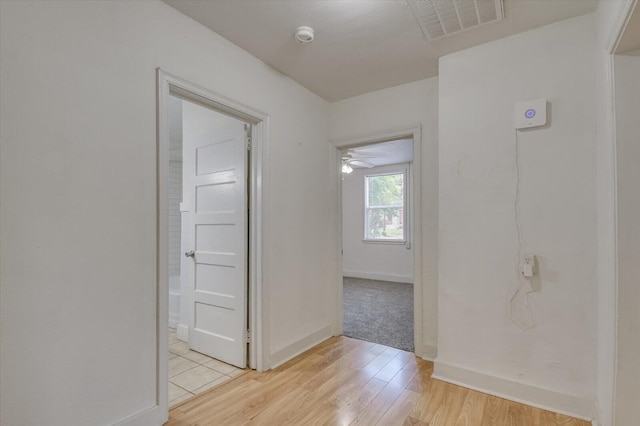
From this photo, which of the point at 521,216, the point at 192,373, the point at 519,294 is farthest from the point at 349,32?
the point at 192,373

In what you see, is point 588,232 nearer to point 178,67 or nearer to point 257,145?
point 257,145

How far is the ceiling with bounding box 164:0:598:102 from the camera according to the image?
189cm

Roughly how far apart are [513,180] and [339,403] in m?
1.94

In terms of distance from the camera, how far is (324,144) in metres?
3.32

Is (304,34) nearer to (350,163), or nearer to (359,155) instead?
(359,155)

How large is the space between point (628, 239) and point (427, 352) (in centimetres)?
174

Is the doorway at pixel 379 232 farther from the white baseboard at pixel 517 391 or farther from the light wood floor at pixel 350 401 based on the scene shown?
the white baseboard at pixel 517 391

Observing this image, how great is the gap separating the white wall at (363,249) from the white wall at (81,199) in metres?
5.00

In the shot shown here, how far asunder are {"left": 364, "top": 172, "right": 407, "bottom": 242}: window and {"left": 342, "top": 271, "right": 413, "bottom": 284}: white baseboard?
0.73 m

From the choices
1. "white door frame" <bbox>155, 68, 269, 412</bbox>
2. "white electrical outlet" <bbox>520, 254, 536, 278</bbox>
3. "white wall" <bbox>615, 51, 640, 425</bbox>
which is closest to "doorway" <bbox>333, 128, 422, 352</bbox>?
"white door frame" <bbox>155, 68, 269, 412</bbox>

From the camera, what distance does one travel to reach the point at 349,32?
7.06 ft

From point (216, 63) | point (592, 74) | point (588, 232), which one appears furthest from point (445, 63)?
point (216, 63)

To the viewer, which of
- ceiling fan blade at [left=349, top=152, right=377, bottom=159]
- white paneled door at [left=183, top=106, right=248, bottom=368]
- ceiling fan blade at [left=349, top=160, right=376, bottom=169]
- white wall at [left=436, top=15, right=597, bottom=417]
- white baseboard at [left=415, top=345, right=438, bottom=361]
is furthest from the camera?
ceiling fan blade at [left=349, top=160, right=376, bottom=169]

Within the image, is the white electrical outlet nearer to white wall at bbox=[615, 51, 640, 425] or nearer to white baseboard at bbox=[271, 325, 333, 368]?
white wall at bbox=[615, 51, 640, 425]
